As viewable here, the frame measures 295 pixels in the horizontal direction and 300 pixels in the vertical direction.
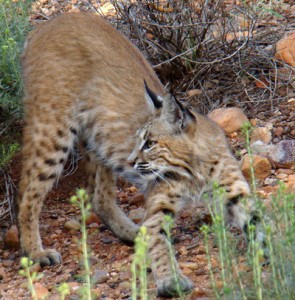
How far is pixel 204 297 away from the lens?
4324 millimetres

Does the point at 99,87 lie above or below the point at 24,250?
above

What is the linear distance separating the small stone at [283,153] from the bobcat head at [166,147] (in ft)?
3.79

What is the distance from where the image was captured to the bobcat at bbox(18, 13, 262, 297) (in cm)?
534

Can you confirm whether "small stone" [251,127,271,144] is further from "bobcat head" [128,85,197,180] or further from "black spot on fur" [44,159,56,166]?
"black spot on fur" [44,159,56,166]

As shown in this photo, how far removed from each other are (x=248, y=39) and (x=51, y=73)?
2116 mm

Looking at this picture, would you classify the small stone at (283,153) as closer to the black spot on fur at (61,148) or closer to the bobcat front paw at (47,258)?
the black spot on fur at (61,148)

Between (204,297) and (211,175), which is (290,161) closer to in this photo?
(211,175)

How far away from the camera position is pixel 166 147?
211 inches

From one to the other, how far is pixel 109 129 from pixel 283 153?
4.42 feet

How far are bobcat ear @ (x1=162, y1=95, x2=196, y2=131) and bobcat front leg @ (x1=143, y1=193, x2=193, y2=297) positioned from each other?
0.45 m

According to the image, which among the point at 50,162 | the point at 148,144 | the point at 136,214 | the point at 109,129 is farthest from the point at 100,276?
the point at 136,214

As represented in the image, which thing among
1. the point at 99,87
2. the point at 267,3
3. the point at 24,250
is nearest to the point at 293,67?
the point at 267,3

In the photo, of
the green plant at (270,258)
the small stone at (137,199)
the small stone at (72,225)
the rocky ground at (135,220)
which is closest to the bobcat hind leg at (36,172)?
the rocky ground at (135,220)

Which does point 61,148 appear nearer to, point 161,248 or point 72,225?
point 72,225
